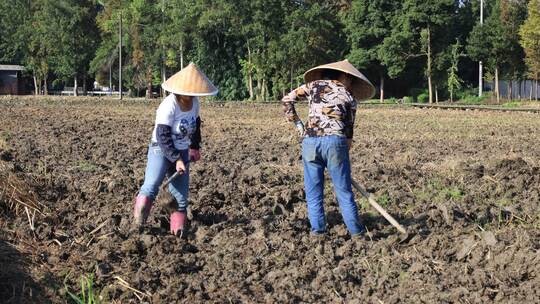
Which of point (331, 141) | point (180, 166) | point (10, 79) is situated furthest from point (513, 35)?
point (10, 79)

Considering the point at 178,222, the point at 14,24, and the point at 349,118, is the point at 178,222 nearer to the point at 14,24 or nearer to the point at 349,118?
the point at 349,118

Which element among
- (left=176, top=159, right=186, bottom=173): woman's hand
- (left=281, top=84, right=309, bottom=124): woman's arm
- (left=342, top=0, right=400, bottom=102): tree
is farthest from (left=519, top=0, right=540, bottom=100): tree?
(left=176, top=159, right=186, bottom=173): woman's hand

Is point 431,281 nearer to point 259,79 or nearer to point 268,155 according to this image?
point 268,155

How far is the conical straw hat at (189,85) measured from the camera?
20.0 ft

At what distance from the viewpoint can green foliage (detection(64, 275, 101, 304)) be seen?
4.47m

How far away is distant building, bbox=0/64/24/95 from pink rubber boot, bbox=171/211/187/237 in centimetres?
7219

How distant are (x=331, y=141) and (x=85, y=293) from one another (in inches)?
98.7

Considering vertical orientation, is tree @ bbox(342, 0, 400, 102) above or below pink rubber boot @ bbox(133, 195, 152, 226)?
above

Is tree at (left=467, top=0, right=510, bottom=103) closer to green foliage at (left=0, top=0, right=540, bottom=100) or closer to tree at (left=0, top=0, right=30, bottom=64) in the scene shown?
green foliage at (left=0, top=0, right=540, bottom=100)

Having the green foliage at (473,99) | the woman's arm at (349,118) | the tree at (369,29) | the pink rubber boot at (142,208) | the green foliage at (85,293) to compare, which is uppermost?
the tree at (369,29)

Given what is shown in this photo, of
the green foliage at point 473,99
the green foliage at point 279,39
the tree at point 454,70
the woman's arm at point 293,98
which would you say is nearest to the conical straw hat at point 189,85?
the woman's arm at point 293,98

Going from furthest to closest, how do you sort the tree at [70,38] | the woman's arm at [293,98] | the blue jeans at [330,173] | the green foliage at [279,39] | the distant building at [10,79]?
1. the distant building at [10,79]
2. the tree at [70,38]
3. the green foliage at [279,39]
4. the woman's arm at [293,98]
5. the blue jeans at [330,173]

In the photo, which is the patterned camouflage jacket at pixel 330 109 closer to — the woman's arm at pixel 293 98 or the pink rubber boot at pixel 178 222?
the woman's arm at pixel 293 98

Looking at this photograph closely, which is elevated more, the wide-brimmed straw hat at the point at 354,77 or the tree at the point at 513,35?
the tree at the point at 513,35
